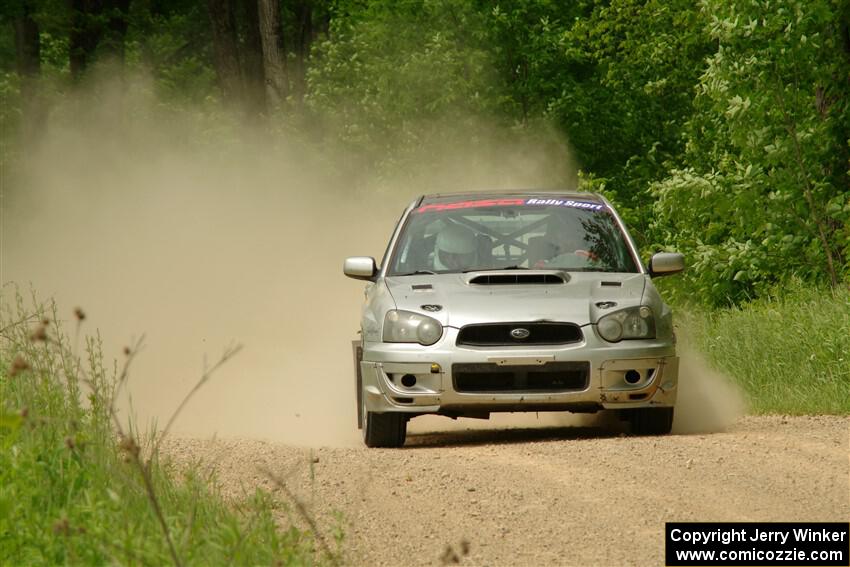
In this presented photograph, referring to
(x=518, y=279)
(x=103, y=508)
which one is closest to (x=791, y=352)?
(x=518, y=279)

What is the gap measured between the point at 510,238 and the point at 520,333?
1.57 metres

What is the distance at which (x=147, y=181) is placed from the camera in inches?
1609

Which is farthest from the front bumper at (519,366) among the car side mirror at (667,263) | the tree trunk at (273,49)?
the tree trunk at (273,49)

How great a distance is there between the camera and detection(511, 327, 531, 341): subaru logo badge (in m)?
10.4

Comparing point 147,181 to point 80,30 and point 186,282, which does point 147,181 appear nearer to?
point 80,30

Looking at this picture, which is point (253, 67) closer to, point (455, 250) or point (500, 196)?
point (500, 196)

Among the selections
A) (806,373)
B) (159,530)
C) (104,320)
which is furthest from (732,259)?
(159,530)

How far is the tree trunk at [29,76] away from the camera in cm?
3816

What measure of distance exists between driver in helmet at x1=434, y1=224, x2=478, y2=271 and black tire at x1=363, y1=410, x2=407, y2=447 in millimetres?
1309

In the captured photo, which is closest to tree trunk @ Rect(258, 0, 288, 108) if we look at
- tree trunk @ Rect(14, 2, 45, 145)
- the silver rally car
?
tree trunk @ Rect(14, 2, 45, 145)

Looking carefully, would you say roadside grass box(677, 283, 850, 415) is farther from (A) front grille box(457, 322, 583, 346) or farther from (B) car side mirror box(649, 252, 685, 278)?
(A) front grille box(457, 322, 583, 346)

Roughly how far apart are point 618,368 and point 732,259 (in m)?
9.26

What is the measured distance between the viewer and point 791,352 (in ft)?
48.2

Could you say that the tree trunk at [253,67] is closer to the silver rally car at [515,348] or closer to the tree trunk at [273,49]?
the tree trunk at [273,49]
